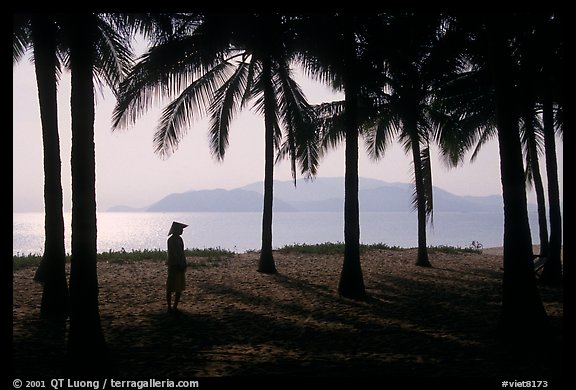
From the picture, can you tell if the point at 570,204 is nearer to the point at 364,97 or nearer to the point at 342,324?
the point at 342,324

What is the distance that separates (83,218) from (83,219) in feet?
0.04

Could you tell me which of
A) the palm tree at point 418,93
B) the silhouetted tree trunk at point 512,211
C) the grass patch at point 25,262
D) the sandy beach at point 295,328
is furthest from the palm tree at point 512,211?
the grass patch at point 25,262

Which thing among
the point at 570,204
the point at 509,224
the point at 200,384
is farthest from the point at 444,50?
the point at 200,384

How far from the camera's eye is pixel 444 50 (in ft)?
29.7

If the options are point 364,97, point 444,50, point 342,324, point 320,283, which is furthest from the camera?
point 364,97

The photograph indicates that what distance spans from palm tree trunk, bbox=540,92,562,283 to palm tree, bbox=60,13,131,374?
10.4 m

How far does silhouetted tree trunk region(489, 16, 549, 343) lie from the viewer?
20.6 feet

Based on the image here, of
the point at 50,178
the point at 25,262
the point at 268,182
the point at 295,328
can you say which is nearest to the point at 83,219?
the point at 50,178

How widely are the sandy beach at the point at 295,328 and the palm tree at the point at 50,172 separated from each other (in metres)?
0.52

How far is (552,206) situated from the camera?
11242 millimetres

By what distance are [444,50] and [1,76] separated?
25.7 feet

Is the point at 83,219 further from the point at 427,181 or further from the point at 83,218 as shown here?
the point at 427,181

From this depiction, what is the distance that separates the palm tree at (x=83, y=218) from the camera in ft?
16.7

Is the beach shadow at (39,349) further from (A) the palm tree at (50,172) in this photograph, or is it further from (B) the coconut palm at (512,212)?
(B) the coconut palm at (512,212)
